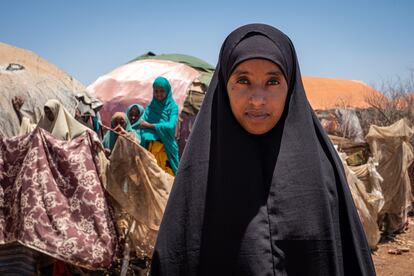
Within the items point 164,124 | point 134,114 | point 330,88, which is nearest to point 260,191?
point 164,124

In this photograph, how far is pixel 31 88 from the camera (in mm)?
7273

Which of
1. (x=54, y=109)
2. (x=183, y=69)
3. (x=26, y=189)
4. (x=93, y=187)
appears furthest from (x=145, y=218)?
(x=183, y=69)

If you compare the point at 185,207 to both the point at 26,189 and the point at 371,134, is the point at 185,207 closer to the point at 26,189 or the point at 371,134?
the point at 26,189

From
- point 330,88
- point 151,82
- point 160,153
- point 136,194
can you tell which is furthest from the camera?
point 330,88

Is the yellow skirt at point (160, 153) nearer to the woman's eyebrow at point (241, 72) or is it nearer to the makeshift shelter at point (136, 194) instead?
the makeshift shelter at point (136, 194)

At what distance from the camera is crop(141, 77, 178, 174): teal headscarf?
5.16 metres

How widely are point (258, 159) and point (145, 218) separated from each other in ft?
7.51

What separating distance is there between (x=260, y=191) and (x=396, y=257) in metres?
5.75

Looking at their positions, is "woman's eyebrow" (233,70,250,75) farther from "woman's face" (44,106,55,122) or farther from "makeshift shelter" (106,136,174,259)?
"woman's face" (44,106,55,122)

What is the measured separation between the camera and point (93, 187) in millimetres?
3301

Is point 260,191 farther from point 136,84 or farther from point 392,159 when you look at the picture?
point 136,84

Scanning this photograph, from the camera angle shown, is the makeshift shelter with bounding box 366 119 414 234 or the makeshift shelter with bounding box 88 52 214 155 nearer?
the makeshift shelter with bounding box 366 119 414 234

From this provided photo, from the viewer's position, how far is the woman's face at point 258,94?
1.29 meters

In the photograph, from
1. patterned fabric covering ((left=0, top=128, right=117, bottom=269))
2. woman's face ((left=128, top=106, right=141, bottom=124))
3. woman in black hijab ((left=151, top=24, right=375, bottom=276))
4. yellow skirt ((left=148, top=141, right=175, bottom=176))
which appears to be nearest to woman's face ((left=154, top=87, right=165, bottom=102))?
yellow skirt ((left=148, top=141, right=175, bottom=176))
